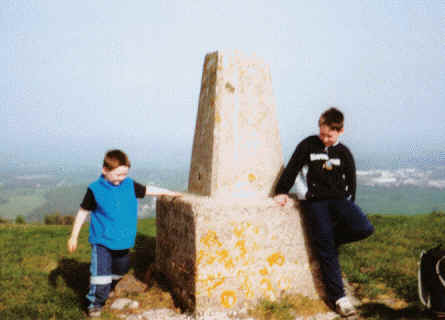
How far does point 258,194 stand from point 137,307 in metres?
1.73

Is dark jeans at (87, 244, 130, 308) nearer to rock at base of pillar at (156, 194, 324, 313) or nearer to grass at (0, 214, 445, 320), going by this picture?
grass at (0, 214, 445, 320)

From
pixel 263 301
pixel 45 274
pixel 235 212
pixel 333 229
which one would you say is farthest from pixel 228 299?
pixel 45 274

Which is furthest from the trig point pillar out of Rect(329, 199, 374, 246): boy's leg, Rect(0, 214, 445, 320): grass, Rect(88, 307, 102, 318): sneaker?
Rect(88, 307, 102, 318): sneaker

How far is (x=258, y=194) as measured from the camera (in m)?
3.67

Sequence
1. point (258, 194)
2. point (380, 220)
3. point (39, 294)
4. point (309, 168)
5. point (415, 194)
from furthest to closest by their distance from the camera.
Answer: point (415, 194), point (380, 220), point (39, 294), point (258, 194), point (309, 168)

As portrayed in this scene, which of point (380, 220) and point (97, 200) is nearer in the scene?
point (97, 200)

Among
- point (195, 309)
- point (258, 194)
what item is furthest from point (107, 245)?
point (258, 194)

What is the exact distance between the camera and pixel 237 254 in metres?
3.33

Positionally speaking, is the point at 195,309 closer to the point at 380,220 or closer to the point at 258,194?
the point at 258,194

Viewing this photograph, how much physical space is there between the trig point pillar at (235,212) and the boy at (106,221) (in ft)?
1.78

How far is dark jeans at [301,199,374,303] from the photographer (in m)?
3.32

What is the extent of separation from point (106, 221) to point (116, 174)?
18.6 inches

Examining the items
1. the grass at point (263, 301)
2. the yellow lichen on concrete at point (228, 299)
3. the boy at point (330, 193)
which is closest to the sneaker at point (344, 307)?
the boy at point (330, 193)

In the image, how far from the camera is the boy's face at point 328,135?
3.34m
